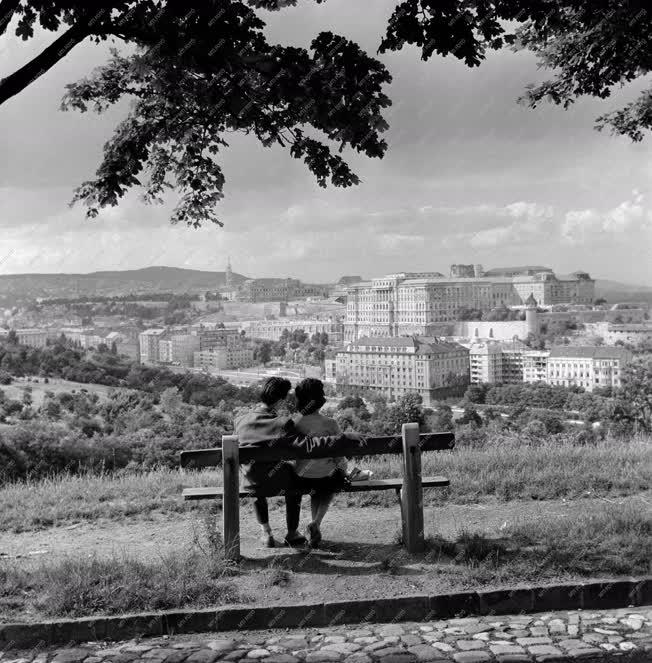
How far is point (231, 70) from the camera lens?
202 inches

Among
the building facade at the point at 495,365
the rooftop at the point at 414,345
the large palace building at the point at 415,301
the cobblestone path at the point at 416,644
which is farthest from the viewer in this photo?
the large palace building at the point at 415,301

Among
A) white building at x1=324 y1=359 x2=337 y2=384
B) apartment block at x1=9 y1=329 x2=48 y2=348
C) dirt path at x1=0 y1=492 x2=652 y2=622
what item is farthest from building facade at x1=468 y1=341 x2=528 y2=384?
dirt path at x1=0 y1=492 x2=652 y2=622

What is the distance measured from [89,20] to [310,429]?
308cm

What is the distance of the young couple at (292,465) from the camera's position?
516 cm

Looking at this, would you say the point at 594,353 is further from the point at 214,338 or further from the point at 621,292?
the point at 621,292

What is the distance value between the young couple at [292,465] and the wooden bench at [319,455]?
0.15 meters

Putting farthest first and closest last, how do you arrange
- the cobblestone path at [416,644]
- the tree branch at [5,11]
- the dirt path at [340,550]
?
the tree branch at [5,11]
the dirt path at [340,550]
the cobblestone path at [416,644]

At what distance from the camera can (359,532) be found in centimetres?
574

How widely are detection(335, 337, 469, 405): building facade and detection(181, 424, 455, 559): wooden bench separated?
46269mm

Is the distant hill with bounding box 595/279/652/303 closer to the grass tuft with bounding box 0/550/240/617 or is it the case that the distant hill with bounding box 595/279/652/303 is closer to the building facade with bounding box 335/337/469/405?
the building facade with bounding box 335/337/469/405

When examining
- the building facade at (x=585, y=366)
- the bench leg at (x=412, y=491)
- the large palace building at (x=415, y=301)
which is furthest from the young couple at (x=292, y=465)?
the large palace building at (x=415, y=301)

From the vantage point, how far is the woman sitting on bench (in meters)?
5.23

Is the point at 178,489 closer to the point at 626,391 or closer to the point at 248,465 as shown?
the point at 248,465

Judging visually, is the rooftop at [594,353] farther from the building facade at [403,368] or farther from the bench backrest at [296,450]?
the bench backrest at [296,450]
